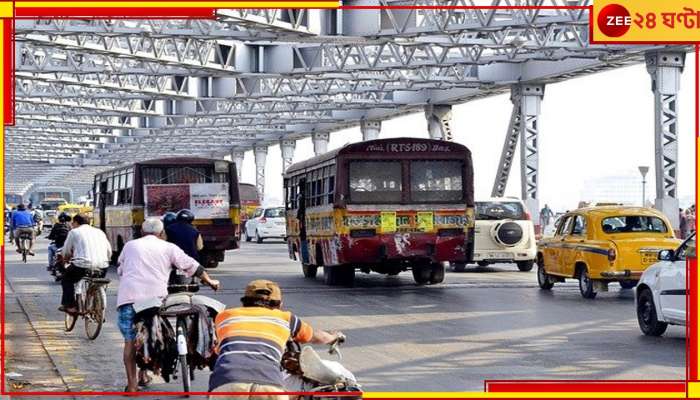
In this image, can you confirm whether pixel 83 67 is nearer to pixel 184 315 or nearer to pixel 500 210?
pixel 500 210

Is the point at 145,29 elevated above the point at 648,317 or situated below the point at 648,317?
above

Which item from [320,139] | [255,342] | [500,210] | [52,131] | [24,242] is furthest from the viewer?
[52,131]

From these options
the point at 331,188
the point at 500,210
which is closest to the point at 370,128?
the point at 500,210

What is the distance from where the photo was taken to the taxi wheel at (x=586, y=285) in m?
23.0

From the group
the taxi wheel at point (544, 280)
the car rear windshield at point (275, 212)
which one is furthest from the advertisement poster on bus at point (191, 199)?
the car rear windshield at point (275, 212)

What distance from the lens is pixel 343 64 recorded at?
155 feet

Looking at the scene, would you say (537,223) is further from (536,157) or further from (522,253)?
(522,253)

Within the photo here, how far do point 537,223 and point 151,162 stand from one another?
1891cm

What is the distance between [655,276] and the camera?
16.9 m

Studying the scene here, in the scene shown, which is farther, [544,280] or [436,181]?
[436,181]

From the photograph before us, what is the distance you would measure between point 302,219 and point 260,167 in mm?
69964

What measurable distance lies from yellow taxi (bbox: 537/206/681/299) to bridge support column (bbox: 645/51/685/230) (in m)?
16.2

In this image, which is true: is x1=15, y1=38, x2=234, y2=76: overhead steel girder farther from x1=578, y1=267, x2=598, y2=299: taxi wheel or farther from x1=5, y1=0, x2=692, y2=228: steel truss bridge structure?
x1=578, y1=267, x2=598, y2=299: taxi wheel

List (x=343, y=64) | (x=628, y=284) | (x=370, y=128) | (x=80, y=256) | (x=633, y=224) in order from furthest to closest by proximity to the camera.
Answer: (x=370, y=128) < (x=343, y=64) < (x=628, y=284) < (x=633, y=224) < (x=80, y=256)
